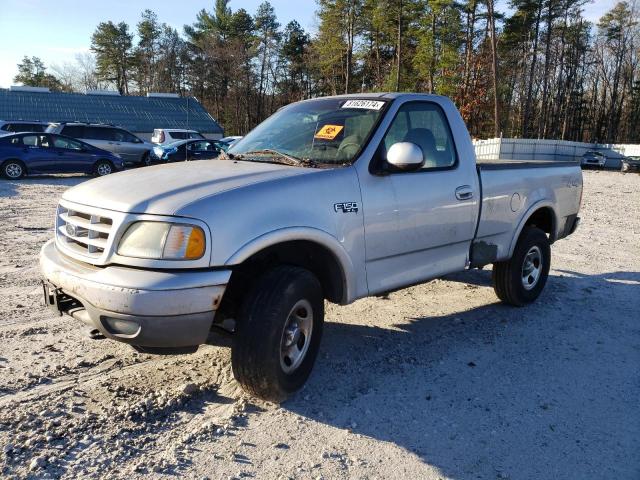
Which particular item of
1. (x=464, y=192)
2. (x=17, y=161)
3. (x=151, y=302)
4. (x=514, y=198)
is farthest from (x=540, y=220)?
(x=17, y=161)

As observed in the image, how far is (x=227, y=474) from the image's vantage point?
2.73 meters

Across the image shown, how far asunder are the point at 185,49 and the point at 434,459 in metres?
66.4

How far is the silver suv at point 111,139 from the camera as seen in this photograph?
2042cm

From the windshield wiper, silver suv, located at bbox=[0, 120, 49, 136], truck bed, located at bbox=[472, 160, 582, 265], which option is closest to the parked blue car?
silver suv, located at bbox=[0, 120, 49, 136]

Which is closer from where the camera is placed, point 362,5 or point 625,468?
point 625,468

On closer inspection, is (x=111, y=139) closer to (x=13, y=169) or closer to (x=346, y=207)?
(x=13, y=169)

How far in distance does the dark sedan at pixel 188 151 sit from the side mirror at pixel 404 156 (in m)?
16.8

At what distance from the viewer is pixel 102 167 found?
18.3m

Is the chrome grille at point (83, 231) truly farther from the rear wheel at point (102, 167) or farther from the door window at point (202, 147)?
the door window at point (202, 147)

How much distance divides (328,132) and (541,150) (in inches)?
1564

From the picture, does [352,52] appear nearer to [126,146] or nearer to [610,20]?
[610,20]

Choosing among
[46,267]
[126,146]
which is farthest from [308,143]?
[126,146]

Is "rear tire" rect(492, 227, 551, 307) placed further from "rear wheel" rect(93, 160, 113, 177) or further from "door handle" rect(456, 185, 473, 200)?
"rear wheel" rect(93, 160, 113, 177)

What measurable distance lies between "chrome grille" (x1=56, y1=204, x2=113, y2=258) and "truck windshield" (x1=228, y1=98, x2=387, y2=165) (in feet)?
4.39
